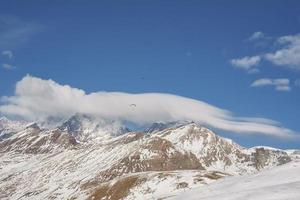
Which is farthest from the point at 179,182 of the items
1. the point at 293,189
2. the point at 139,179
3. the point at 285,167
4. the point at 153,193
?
the point at 293,189

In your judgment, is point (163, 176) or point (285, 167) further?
point (163, 176)

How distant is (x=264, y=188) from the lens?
138 ft

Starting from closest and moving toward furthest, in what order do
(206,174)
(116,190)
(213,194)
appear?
(213,194), (206,174), (116,190)

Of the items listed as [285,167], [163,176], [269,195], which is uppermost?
[163,176]

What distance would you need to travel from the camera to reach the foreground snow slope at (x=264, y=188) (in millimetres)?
37959

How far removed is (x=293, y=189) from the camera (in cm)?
3850

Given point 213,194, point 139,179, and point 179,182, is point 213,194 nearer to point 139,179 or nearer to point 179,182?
point 179,182

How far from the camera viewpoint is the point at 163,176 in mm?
174500

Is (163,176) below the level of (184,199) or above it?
above

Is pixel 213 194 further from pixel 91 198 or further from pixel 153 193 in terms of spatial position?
pixel 91 198

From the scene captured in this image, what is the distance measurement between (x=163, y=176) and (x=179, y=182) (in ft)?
40.7

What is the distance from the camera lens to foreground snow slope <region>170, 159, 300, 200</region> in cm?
3796

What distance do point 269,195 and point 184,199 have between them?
10344mm

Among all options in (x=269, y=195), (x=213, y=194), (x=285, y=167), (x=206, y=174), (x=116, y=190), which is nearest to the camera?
(x=269, y=195)
